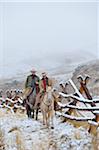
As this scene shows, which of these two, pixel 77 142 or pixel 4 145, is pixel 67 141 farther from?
pixel 4 145

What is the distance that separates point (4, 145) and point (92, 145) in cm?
174

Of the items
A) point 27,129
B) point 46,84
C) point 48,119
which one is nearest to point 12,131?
point 27,129

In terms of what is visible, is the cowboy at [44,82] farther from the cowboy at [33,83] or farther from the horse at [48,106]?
the cowboy at [33,83]

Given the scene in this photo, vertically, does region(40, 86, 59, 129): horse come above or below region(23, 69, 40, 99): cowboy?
below

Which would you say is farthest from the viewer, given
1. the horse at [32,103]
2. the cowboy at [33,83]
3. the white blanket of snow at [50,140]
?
the cowboy at [33,83]

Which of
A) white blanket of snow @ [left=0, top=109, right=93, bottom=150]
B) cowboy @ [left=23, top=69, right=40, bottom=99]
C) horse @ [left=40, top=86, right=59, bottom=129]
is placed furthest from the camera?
cowboy @ [left=23, top=69, right=40, bottom=99]

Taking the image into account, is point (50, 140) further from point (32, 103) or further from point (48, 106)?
point (32, 103)

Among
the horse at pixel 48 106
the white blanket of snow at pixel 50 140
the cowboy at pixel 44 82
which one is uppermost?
the cowboy at pixel 44 82

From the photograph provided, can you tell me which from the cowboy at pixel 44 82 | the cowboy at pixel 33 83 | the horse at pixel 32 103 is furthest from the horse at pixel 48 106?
the cowboy at pixel 33 83

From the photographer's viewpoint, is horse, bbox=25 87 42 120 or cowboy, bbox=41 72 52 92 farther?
horse, bbox=25 87 42 120

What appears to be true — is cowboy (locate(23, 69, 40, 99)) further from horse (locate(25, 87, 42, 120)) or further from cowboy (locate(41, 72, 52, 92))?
cowboy (locate(41, 72, 52, 92))

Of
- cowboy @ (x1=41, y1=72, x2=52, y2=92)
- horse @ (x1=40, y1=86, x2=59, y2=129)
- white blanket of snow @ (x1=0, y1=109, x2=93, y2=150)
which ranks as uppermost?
cowboy @ (x1=41, y1=72, x2=52, y2=92)

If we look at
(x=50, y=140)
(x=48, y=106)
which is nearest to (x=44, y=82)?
(x=48, y=106)

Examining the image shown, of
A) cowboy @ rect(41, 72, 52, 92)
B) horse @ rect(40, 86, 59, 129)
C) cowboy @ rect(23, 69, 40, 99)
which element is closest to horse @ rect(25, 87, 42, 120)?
cowboy @ rect(23, 69, 40, 99)
